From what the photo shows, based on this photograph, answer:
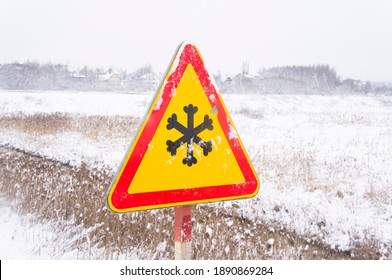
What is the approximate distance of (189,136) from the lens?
1.66m

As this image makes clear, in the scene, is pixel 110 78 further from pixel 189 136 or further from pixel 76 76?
pixel 189 136

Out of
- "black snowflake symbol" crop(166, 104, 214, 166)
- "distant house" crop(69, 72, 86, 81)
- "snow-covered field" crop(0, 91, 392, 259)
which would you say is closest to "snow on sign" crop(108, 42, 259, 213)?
"black snowflake symbol" crop(166, 104, 214, 166)

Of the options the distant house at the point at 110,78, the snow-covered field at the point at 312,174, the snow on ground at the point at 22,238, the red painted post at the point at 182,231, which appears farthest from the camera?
the distant house at the point at 110,78

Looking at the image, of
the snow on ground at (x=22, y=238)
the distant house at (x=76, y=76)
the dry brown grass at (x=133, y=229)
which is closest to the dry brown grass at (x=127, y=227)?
the dry brown grass at (x=133, y=229)

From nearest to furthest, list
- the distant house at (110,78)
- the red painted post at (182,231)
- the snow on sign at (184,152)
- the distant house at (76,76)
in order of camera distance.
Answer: the snow on sign at (184,152), the red painted post at (182,231), the distant house at (76,76), the distant house at (110,78)

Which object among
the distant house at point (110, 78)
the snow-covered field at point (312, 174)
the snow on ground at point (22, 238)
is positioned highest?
the distant house at point (110, 78)

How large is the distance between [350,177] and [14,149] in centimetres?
787

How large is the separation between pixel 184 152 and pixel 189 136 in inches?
3.1

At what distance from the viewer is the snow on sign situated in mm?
1563

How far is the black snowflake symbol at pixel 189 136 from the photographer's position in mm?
1626

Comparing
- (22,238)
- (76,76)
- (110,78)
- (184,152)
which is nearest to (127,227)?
(22,238)

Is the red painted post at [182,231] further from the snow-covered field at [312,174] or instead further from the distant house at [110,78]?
the distant house at [110,78]

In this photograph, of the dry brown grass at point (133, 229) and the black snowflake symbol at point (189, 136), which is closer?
the black snowflake symbol at point (189, 136)

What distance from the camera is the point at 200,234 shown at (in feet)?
12.3
